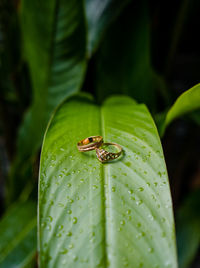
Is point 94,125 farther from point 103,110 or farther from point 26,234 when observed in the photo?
point 26,234

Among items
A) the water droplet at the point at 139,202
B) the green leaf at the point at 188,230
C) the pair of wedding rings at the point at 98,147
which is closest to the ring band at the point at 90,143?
the pair of wedding rings at the point at 98,147

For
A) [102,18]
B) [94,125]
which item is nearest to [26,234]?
[94,125]

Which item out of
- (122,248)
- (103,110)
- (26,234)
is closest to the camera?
(122,248)

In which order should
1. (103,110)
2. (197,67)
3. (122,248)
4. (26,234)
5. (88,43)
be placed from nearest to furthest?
(122,248) < (103,110) < (26,234) < (88,43) < (197,67)

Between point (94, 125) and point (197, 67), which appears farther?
point (197, 67)

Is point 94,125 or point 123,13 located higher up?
point 123,13

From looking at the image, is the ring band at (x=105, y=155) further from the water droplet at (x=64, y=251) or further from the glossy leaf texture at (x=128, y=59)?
the glossy leaf texture at (x=128, y=59)

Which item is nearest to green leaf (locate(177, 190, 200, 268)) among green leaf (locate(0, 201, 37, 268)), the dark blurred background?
the dark blurred background

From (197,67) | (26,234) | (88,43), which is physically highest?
(88,43)
